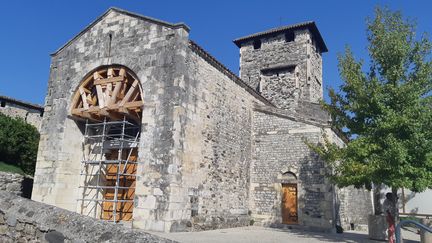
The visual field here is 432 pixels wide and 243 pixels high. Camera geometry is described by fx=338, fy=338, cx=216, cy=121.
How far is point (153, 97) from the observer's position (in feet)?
34.6

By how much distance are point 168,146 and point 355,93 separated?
5.53 metres

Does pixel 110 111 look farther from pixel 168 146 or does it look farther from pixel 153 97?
pixel 168 146

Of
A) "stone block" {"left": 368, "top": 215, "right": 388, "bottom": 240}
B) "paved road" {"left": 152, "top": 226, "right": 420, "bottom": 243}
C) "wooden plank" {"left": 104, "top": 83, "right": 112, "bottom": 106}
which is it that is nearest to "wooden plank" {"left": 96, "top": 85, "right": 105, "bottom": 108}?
"wooden plank" {"left": 104, "top": 83, "right": 112, "bottom": 106}

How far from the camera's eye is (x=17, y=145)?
1521 centimetres

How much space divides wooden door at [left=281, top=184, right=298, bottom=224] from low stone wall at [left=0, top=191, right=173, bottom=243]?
416 inches

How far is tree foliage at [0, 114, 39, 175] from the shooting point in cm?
1486

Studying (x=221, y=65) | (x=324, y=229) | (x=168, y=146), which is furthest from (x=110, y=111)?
(x=324, y=229)

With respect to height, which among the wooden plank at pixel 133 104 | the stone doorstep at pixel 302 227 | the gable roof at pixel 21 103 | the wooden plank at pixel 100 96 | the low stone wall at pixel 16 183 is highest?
the gable roof at pixel 21 103

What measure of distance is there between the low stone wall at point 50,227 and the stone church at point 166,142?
539cm

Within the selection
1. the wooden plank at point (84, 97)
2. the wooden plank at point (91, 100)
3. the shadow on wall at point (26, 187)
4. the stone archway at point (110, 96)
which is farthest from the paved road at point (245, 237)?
the shadow on wall at point (26, 187)

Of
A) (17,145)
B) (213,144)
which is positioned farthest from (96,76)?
(17,145)

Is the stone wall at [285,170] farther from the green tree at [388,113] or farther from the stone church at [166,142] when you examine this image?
the green tree at [388,113]

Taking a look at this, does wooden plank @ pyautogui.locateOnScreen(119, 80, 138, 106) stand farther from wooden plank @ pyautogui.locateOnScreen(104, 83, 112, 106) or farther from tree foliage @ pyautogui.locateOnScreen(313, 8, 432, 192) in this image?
tree foliage @ pyautogui.locateOnScreen(313, 8, 432, 192)

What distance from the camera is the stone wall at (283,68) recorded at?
65.6 feet
